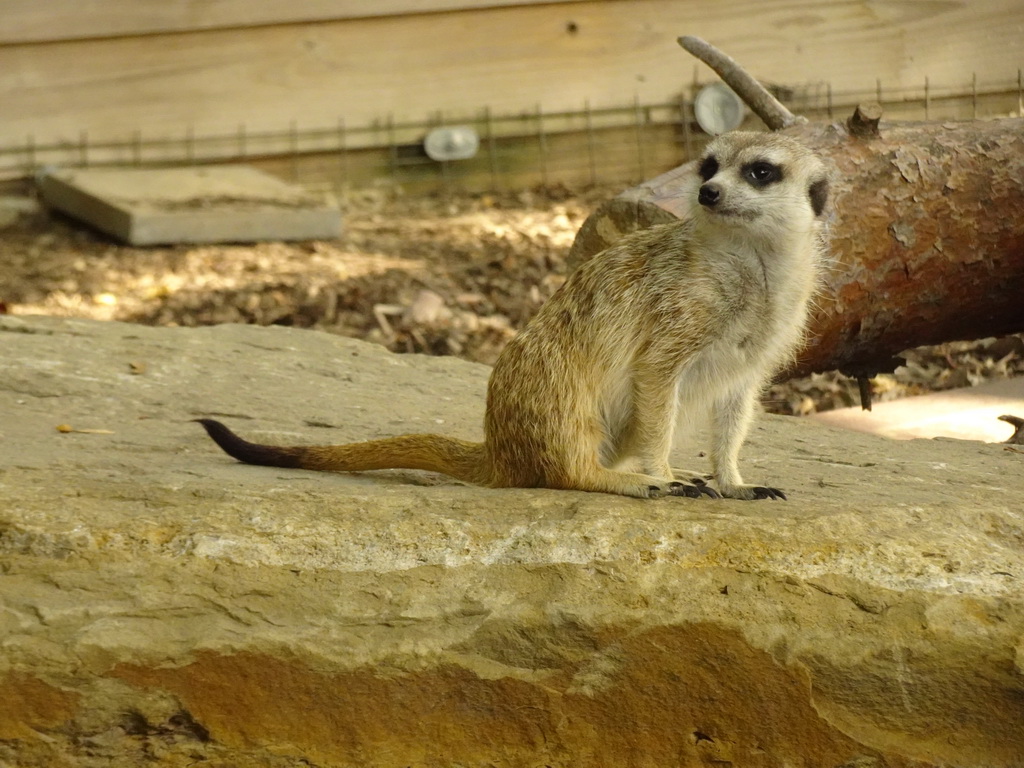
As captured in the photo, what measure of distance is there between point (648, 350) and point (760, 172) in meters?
0.47

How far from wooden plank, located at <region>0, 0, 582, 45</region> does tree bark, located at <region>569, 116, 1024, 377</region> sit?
280cm

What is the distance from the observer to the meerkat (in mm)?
2770

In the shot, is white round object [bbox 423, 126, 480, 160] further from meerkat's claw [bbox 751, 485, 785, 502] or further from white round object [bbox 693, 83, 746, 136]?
meerkat's claw [bbox 751, 485, 785, 502]

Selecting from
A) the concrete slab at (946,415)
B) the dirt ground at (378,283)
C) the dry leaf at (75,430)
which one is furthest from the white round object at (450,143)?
the dry leaf at (75,430)

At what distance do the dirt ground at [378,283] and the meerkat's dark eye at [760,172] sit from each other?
2.36 metres

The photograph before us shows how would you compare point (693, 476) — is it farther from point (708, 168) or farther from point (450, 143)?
point (450, 143)

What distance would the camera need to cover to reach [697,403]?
296 cm

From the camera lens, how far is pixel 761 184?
286 centimetres

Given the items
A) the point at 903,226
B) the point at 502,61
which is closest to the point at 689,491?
the point at 903,226

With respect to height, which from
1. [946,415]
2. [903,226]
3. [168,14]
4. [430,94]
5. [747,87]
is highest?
[168,14]

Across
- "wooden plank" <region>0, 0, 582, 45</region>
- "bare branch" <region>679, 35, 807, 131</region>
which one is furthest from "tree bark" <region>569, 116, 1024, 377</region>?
"wooden plank" <region>0, 0, 582, 45</region>

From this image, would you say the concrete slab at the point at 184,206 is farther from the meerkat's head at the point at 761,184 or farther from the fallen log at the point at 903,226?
the meerkat's head at the point at 761,184

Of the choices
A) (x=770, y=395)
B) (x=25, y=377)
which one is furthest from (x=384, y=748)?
(x=770, y=395)

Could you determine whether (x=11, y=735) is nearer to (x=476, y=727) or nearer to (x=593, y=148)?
(x=476, y=727)
